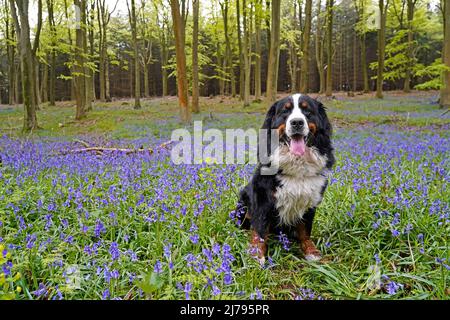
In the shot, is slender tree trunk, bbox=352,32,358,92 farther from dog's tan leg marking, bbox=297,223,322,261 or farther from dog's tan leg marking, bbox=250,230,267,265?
dog's tan leg marking, bbox=250,230,267,265

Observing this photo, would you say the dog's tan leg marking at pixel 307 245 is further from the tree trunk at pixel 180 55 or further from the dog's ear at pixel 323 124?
the tree trunk at pixel 180 55

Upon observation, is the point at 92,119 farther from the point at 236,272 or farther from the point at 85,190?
the point at 236,272

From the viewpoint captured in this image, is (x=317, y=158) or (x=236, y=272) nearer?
(x=236, y=272)

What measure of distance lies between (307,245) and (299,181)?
67 centimetres

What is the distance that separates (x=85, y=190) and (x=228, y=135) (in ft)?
23.1

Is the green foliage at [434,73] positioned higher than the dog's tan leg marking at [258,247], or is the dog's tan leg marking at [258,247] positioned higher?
the green foliage at [434,73]

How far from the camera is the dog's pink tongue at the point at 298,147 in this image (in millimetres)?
3020

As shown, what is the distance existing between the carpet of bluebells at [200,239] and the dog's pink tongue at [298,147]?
85cm

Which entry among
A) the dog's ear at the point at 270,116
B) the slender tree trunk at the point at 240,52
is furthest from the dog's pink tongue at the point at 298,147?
the slender tree trunk at the point at 240,52

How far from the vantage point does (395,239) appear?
3.16m

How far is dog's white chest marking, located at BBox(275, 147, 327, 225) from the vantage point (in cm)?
306

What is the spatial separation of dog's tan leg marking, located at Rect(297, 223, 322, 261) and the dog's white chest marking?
29cm

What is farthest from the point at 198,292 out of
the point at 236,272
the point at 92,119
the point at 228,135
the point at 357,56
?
the point at 357,56

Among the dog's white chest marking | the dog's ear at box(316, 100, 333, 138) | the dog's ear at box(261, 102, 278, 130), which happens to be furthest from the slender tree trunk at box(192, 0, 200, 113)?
the dog's white chest marking
